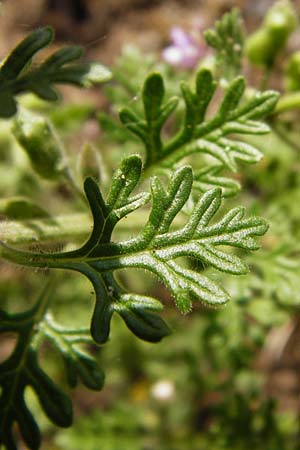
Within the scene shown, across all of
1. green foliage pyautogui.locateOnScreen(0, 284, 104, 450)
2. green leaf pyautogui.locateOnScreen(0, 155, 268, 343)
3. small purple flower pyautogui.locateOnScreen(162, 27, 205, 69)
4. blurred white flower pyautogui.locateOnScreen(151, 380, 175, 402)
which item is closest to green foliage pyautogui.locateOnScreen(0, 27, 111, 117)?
green leaf pyautogui.locateOnScreen(0, 155, 268, 343)

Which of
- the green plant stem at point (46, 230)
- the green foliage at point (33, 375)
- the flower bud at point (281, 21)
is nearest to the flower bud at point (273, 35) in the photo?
the flower bud at point (281, 21)

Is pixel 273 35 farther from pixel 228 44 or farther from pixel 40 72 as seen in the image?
pixel 40 72

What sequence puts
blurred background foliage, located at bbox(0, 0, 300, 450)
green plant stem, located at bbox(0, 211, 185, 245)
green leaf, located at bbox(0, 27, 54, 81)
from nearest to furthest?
green leaf, located at bbox(0, 27, 54, 81) → green plant stem, located at bbox(0, 211, 185, 245) → blurred background foliage, located at bbox(0, 0, 300, 450)

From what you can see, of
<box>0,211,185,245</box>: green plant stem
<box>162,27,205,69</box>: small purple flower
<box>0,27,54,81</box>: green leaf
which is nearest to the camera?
<box>0,27,54,81</box>: green leaf


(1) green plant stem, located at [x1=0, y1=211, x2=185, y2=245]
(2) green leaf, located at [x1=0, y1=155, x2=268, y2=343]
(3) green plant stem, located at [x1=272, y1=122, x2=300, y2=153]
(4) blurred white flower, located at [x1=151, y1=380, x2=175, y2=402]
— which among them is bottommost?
(4) blurred white flower, located at [x1=151, y1=380, x2=175, y2=402]

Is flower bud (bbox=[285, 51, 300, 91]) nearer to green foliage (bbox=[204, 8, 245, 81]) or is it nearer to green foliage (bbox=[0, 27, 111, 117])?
→ green foliage (bbox=[204, 8, 245, 81])

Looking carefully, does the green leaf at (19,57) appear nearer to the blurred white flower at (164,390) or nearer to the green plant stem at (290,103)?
the green plant stem at (290,103)

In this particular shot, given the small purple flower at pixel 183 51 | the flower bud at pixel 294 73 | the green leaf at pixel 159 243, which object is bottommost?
the green leaf at pixel 159 243
